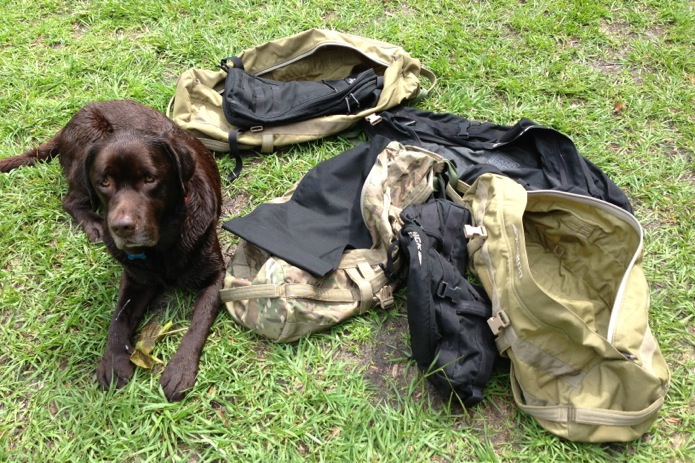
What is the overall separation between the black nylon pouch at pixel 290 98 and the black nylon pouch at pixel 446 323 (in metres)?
1.25

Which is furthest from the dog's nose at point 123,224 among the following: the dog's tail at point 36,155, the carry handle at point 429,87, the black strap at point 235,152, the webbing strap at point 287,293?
the carry handle at point 429,87

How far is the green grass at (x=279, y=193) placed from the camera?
7.65ft

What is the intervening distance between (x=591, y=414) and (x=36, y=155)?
11.9 feet

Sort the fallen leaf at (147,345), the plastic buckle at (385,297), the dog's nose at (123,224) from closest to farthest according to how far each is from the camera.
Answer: the dog's nose at (123,224), the fallen leaf at (147,345), the plastic buckle at (385,297)

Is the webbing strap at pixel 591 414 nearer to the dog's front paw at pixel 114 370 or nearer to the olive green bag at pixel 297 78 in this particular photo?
the dog's front paw at pixel 114 370

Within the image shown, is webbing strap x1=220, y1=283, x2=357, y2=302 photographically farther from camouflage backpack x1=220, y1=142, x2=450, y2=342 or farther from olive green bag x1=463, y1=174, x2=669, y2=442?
olive green bag x1=463, y1=174, x2=669, y2=442

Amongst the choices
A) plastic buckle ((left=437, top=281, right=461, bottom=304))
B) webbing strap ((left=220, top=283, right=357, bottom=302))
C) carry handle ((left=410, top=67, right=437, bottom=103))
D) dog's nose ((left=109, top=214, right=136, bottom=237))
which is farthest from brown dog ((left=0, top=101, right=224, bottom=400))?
carry handle ((left=410, top=67, right=437, bottom=103))

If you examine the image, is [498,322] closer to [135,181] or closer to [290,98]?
[135,181]

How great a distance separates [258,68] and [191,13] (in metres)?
1.18

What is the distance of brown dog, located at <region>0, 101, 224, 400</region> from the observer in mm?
2414

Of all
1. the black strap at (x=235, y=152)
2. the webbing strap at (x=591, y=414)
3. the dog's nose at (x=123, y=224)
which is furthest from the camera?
the black strap at (x=235, y=152)

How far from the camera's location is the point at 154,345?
2652 millimetres

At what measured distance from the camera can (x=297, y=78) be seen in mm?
3850

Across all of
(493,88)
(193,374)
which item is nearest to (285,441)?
(193,374)
